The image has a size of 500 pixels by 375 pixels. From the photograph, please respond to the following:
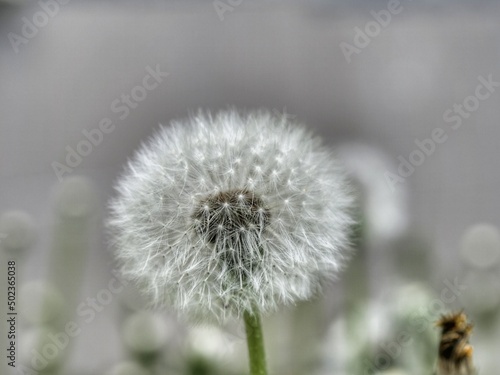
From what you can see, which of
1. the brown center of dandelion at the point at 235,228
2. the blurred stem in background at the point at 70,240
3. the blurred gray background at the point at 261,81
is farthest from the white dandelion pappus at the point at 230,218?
the blurred gray background at the point at 261,81

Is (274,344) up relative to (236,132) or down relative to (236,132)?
down

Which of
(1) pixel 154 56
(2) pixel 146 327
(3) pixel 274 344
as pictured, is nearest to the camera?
(2) pixel 146 327

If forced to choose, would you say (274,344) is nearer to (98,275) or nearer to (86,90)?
(98,275)

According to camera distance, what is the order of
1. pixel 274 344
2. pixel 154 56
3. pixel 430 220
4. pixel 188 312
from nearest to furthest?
1. pixel 188 312
2. pixel 274 344
3. pixel 430 220
4. pixel 154 56

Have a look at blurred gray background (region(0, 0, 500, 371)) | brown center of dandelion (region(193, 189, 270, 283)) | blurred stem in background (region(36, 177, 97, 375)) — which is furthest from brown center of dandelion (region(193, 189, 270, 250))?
blurred gray background (region(0, 0, 500, 371))

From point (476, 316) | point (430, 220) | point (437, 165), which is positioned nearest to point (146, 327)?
point (476, 316)

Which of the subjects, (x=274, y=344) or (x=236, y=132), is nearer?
(x=236, y=132)

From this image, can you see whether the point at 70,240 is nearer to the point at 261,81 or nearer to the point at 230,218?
the point at 230,218

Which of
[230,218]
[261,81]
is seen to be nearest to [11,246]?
[230,218]
